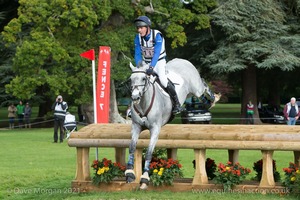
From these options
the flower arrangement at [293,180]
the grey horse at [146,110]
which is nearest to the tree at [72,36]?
the grey horse at [146,110]

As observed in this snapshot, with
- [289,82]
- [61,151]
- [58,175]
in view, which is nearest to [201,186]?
[58,175]

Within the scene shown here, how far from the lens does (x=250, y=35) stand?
38062 mm

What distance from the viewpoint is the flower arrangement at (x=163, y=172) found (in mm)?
11183

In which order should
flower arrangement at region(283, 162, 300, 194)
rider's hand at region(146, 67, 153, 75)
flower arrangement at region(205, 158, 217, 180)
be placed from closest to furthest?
rider's hand at region(146, 67, 153, 75) < flower arrangement at region(283, 162, 300, 194) < flower arrangement at region(205, 158, 217, 180)

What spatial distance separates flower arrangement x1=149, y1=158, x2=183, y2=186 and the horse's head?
182cm

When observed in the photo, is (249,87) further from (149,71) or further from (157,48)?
(149,71)

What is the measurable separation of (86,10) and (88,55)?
583 inches

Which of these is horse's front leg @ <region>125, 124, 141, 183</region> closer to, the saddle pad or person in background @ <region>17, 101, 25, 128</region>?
the saddle pad

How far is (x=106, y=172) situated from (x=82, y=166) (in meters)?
0.68

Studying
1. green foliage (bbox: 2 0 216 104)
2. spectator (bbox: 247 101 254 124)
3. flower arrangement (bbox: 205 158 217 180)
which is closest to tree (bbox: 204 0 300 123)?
spectator (bbox: 247 101 254 124)

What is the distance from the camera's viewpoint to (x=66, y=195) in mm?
11625

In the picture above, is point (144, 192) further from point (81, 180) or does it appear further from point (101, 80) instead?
point (101, 80)

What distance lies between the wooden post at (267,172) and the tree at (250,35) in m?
25.9

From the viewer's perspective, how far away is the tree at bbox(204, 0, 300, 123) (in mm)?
37344
